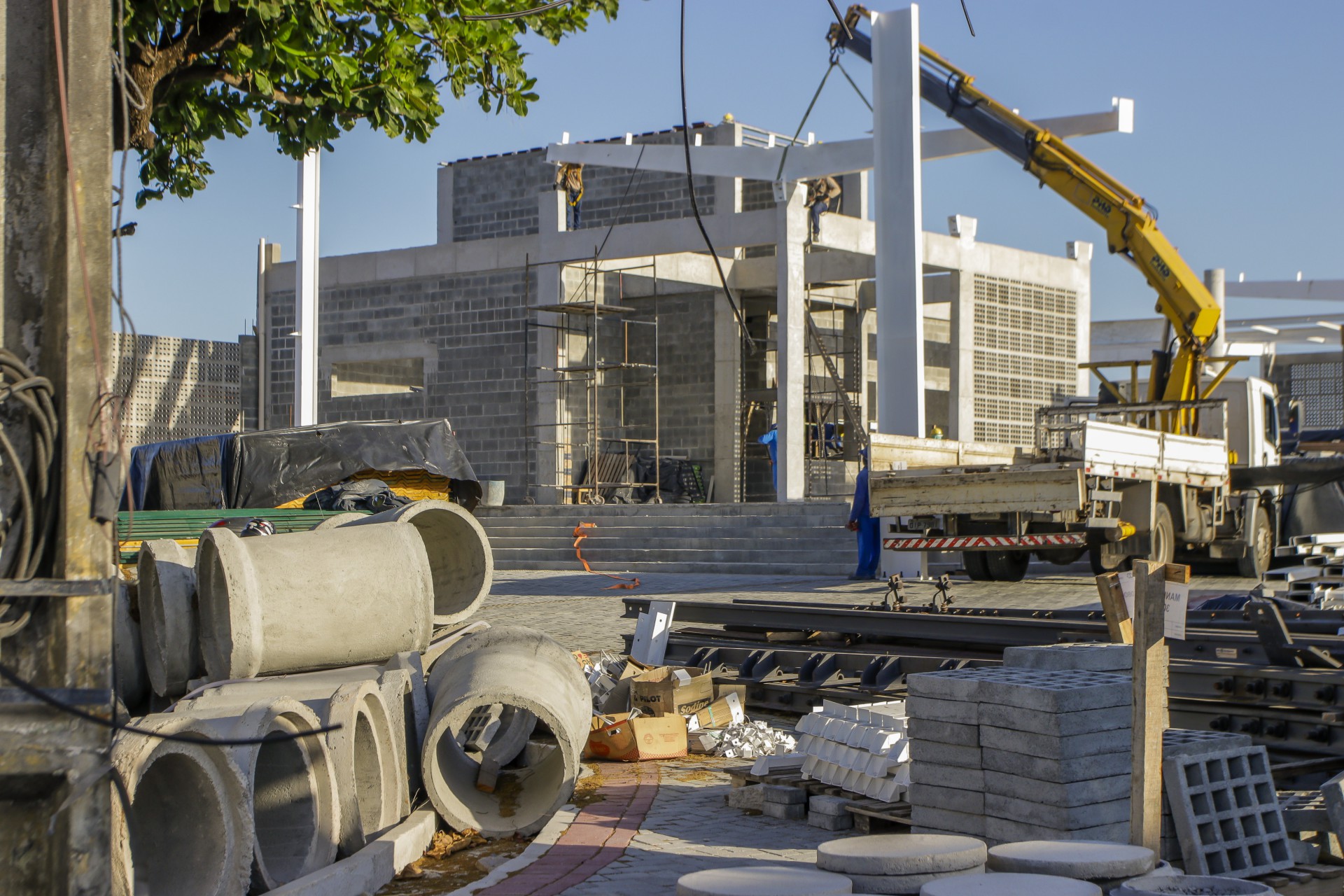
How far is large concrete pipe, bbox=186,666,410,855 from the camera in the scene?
602cm

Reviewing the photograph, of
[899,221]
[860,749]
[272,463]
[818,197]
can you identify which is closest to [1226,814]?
[860,749]

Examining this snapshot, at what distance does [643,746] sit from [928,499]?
8.12 metres

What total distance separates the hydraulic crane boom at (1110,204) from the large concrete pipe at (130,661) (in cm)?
1495

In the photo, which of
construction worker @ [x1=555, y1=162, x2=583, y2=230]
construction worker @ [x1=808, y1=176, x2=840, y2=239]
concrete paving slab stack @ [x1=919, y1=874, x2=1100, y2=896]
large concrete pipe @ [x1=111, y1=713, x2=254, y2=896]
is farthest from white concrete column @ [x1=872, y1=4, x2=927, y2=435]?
concrete paving slab stack @ [x1=919, y1=874, x2=1100, y2=896]

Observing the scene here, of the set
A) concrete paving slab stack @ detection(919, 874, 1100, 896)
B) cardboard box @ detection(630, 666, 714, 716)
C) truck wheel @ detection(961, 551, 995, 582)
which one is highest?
truck wheel @ detection(961, 551, 995, 582)

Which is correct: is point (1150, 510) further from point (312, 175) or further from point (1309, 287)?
point (1309, 287)

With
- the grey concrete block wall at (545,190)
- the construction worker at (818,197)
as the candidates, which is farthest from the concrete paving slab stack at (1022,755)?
the grey concrete block wall at (545,190)

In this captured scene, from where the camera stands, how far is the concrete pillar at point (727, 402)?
29.1m

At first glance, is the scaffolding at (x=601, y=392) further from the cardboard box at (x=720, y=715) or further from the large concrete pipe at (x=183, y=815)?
the large concrete pipe at (x=183, y=815)

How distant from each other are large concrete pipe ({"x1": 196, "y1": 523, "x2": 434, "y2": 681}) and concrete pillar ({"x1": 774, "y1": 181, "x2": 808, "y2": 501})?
1654 centimetres

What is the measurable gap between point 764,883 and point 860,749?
253 cm

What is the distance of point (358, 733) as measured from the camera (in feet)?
21.7

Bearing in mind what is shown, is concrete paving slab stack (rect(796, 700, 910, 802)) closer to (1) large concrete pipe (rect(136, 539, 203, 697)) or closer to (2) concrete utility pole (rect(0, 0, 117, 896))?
(1) large concrete pipe (rect(136, 539, 203, 697))

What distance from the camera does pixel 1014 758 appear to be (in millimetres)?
5449
